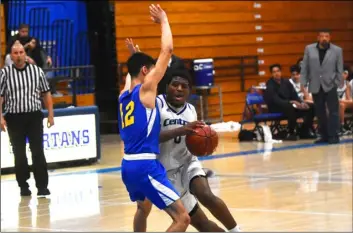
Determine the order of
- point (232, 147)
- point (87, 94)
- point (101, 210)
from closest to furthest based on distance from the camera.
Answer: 1. point (101, 210)
2. point (232, 147)
3. point (87, 94)

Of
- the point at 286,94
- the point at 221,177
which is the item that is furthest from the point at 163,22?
the point at 286,94

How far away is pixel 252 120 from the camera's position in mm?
19766

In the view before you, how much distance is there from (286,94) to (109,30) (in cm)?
527

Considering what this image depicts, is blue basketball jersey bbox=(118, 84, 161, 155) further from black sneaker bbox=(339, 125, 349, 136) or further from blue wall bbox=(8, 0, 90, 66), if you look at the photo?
blue wall bbox=(8, 0, 90, 66)

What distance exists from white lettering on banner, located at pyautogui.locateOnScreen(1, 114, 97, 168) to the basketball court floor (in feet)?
1.07

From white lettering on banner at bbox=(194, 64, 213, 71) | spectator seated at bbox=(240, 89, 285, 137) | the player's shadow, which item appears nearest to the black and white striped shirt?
the player's shadow

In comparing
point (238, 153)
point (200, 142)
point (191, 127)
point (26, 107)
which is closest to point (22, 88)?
point (26, 107)

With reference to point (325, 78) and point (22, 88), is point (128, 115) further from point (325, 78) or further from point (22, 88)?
point (325, 78)

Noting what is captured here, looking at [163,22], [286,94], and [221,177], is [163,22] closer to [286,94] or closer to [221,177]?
[221,177]

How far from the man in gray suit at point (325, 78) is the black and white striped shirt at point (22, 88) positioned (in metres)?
7.48

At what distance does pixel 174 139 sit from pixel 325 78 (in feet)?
35.7

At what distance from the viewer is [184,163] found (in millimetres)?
8055

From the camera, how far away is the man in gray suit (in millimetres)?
18484

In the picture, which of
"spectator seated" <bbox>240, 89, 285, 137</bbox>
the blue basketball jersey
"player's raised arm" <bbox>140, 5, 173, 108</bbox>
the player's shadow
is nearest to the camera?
"player's raised arm" <bbox>140, 5, 173, 108</bbox>
